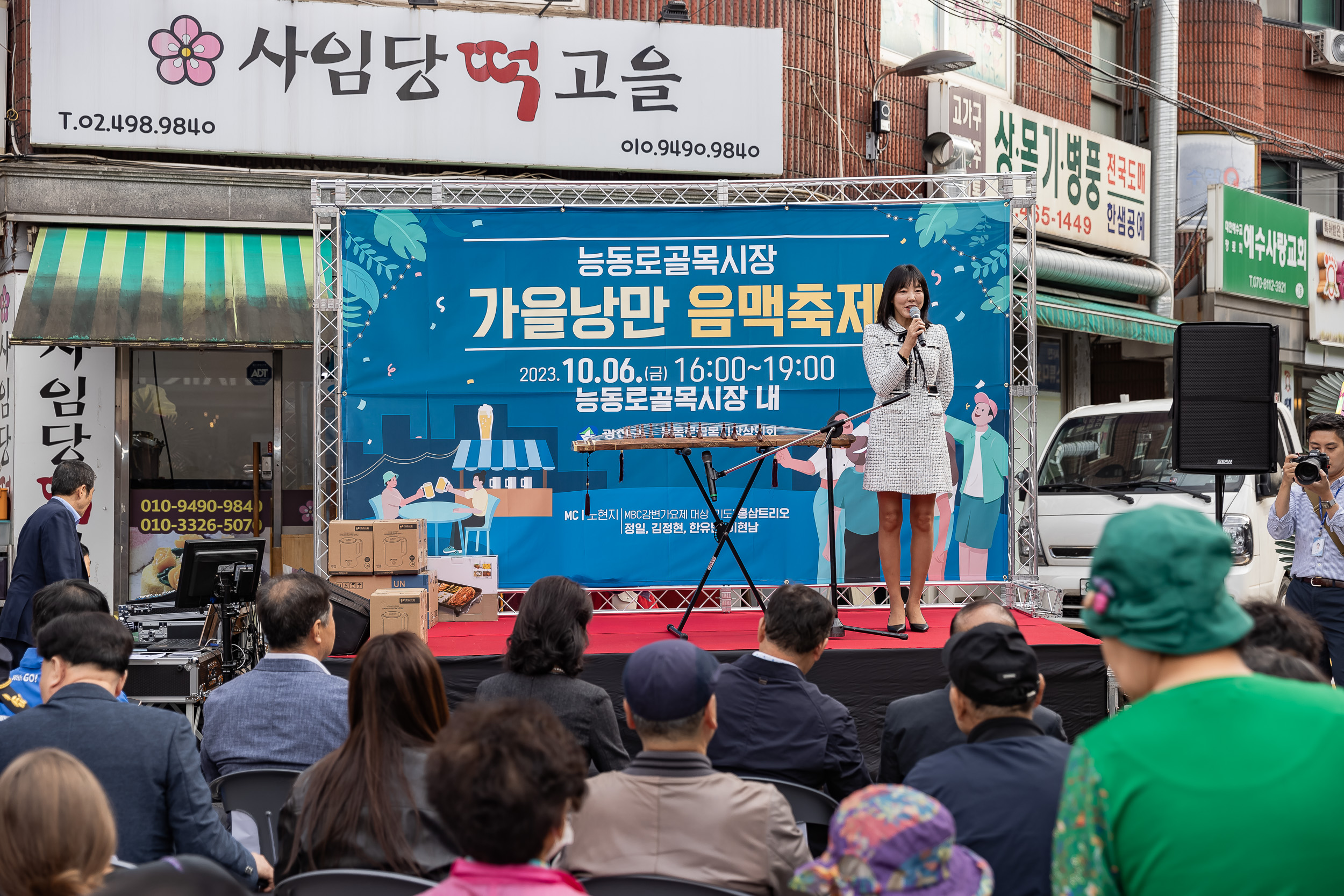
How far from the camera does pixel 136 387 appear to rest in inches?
355

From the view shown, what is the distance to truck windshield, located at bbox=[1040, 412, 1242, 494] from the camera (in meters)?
8.02

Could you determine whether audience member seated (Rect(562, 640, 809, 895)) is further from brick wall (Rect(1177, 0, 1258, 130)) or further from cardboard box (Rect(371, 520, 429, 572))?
brick wall (Rect(1177, 0, 1258, 130))

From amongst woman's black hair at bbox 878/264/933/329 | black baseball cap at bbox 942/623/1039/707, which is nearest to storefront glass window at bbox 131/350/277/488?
woman's black hair at bbox 878/264/933/329

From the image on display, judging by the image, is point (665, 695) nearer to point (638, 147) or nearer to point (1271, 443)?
point (1271, 443)

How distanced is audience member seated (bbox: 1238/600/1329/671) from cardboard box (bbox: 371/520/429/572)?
472 centimetres

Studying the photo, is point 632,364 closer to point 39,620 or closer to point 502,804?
point 39,620

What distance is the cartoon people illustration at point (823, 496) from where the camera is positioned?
7.18m

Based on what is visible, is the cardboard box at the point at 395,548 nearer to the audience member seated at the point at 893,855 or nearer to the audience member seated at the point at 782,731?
the audience member seated at the point at 782,731

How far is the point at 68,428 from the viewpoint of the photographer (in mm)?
8625

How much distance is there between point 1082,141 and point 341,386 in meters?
9.25

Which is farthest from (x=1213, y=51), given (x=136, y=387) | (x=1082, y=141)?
(x=136, y=387)

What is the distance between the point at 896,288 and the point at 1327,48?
1439 centimetres

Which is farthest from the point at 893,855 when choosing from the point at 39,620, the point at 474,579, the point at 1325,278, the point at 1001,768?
the point at 1325,278

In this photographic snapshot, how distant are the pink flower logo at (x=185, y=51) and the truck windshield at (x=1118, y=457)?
282 inches
